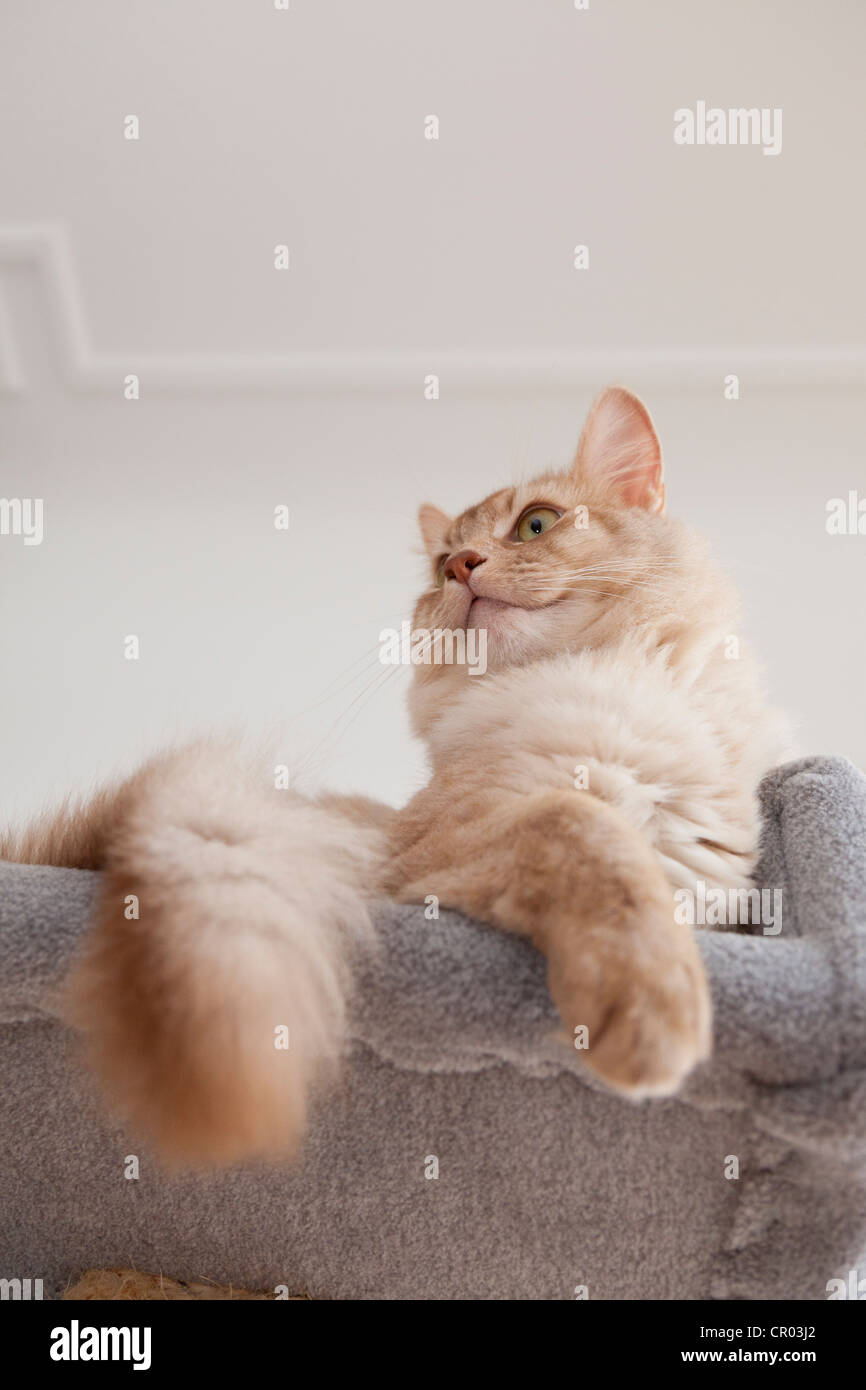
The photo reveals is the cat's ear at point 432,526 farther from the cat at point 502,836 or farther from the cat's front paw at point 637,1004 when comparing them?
the cat's front paw at point 637,1004

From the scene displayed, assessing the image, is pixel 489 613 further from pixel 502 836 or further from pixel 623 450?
pixel 502 836

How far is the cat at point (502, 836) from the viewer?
2.51ft

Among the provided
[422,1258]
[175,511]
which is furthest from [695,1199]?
[175,511]

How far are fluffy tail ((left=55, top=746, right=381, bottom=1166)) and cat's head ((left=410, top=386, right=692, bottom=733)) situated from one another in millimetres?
598

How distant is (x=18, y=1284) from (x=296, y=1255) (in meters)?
0.34

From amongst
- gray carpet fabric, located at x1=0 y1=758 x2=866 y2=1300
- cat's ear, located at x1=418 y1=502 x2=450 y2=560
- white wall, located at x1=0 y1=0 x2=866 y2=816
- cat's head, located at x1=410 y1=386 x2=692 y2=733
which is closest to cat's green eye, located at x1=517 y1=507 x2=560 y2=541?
cat's head, located at x1=410 y1=386 x2=692 y2=733

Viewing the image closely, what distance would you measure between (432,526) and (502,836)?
3.61 feet

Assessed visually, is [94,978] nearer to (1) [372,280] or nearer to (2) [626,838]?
(2) [626,838]

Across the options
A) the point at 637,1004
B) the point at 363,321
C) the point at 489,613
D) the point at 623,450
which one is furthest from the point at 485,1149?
the point at 363,321

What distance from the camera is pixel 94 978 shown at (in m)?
0.83

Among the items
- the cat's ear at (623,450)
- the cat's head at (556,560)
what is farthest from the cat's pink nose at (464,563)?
the cat's ear at (623,450)

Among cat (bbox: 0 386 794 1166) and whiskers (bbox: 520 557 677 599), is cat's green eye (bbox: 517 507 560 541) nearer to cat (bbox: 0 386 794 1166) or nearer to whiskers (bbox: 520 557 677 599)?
cat (bbox: 0 386 794 1166)

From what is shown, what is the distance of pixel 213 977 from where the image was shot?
0.77 m

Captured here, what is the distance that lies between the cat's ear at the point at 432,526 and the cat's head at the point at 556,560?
12cm
